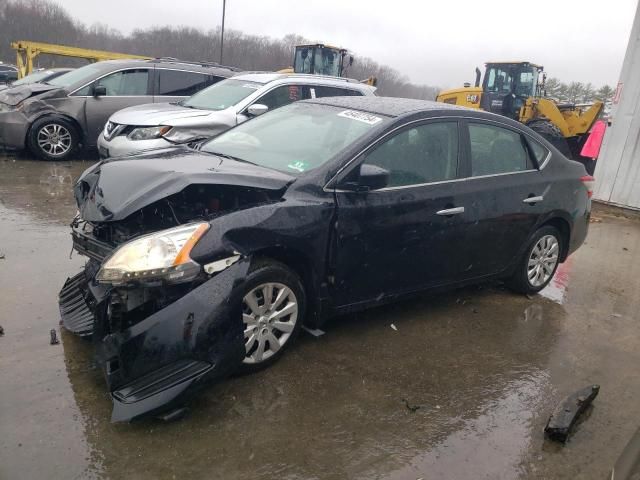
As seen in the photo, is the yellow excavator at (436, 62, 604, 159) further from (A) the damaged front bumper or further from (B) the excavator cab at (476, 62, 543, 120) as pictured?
(A) the damaged front bumper

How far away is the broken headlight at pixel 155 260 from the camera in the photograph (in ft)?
8.89

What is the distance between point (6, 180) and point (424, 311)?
6.26 metres

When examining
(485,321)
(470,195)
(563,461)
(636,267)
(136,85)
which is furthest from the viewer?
(136,85)

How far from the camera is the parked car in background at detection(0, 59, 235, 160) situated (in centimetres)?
871

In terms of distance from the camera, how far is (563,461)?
279 centimetres

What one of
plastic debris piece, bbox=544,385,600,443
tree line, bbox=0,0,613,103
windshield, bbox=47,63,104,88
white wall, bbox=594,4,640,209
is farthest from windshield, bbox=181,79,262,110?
tree line, bbox=0,0,613,103

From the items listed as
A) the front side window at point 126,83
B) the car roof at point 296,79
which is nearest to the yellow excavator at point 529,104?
the car roof at point 296,79

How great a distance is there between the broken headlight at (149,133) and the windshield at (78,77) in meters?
2.74

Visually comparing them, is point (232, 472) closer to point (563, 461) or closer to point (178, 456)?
point (178, 456)

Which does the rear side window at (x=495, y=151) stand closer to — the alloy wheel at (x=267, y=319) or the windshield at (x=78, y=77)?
the alloy wheel at (x=267, y=319)

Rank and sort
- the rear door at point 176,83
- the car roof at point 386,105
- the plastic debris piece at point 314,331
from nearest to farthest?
1. the plastic debris piece at point 314,331
2. the car roof at point 386,105
3. the rear door at point 176,83

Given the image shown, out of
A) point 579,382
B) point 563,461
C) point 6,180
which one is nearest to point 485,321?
point 579,382

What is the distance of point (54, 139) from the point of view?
901 centimetres

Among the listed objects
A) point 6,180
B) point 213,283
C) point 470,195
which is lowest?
point 6,180
